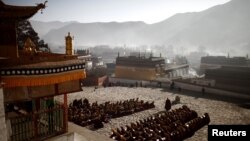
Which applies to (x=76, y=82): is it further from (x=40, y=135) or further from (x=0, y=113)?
(x=0, y=113)

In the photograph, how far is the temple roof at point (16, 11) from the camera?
7914 mm

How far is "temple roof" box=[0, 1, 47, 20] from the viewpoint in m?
7.91

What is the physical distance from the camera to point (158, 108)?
2711cm

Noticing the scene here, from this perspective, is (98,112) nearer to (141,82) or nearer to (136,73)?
(141,82)

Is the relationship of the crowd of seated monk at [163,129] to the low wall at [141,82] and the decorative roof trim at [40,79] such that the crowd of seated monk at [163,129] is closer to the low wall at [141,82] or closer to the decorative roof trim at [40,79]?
the decorative roof trim at [40,79]

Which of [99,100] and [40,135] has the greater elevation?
[40,135]

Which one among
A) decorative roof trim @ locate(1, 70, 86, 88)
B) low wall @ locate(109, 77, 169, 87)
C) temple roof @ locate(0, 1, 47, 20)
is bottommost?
low wall @ locate(109, 77, 169, 87)

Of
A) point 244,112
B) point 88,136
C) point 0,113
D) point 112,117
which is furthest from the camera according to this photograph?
point 244,112

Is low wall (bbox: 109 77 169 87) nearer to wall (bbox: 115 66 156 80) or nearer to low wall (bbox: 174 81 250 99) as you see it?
wall (bbox: 115 66 156 80)

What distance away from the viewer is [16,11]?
8234 mm

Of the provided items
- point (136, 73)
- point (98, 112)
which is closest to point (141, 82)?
point (136, 73)

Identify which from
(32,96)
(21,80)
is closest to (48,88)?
(32,96)

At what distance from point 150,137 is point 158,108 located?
11.6 meters

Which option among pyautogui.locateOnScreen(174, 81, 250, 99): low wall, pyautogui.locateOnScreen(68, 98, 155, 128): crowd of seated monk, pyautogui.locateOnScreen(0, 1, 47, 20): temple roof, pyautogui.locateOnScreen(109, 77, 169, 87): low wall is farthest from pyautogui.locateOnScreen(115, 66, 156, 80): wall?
pyautogui.locateOnScreen(0, 1, 47, 20): temple roof
